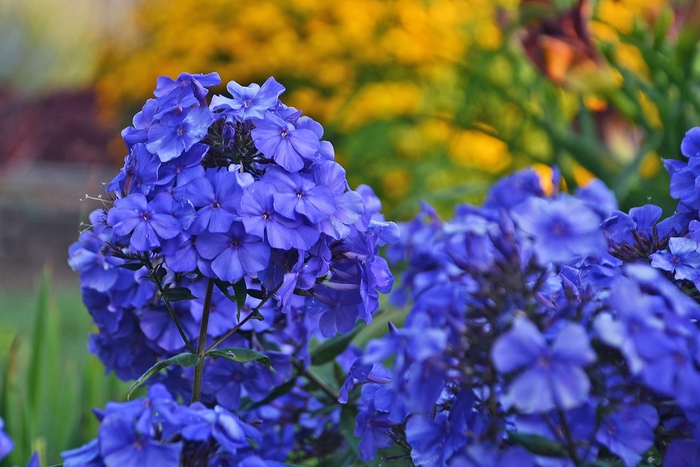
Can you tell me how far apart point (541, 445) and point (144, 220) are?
1.01 feet

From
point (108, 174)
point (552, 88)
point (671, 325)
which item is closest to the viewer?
point (671, 325)

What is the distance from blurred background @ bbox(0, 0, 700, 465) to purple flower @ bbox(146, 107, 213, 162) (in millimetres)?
326

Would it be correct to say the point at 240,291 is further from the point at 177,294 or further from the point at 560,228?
the point at 560,228

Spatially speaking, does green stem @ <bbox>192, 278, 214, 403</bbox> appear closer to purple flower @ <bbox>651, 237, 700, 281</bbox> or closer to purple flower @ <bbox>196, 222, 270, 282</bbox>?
purple flower @ <bbox>196, 222, 270, 282</bbox>

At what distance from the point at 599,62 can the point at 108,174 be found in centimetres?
334

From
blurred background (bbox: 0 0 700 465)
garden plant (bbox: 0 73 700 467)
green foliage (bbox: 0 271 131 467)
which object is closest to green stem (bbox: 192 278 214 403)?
garden plant (bbox: 0 73 700 467)

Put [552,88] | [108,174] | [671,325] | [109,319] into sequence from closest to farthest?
1. [671,325]
2. [109,319]
3. [552,88]
4. [108,174]

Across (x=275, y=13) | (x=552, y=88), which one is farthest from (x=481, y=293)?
(x=275, y=13)

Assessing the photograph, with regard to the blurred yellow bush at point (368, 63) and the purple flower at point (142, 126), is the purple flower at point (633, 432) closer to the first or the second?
the purple flower at point (142, 126)

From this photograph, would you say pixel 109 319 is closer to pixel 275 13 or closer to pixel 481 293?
pixel 481 293

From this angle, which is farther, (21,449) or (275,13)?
(275,13)

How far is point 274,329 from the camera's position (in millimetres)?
717

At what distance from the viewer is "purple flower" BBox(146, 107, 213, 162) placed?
0.54 metres

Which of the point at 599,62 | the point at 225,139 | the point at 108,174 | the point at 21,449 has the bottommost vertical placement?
the point at 21,449
